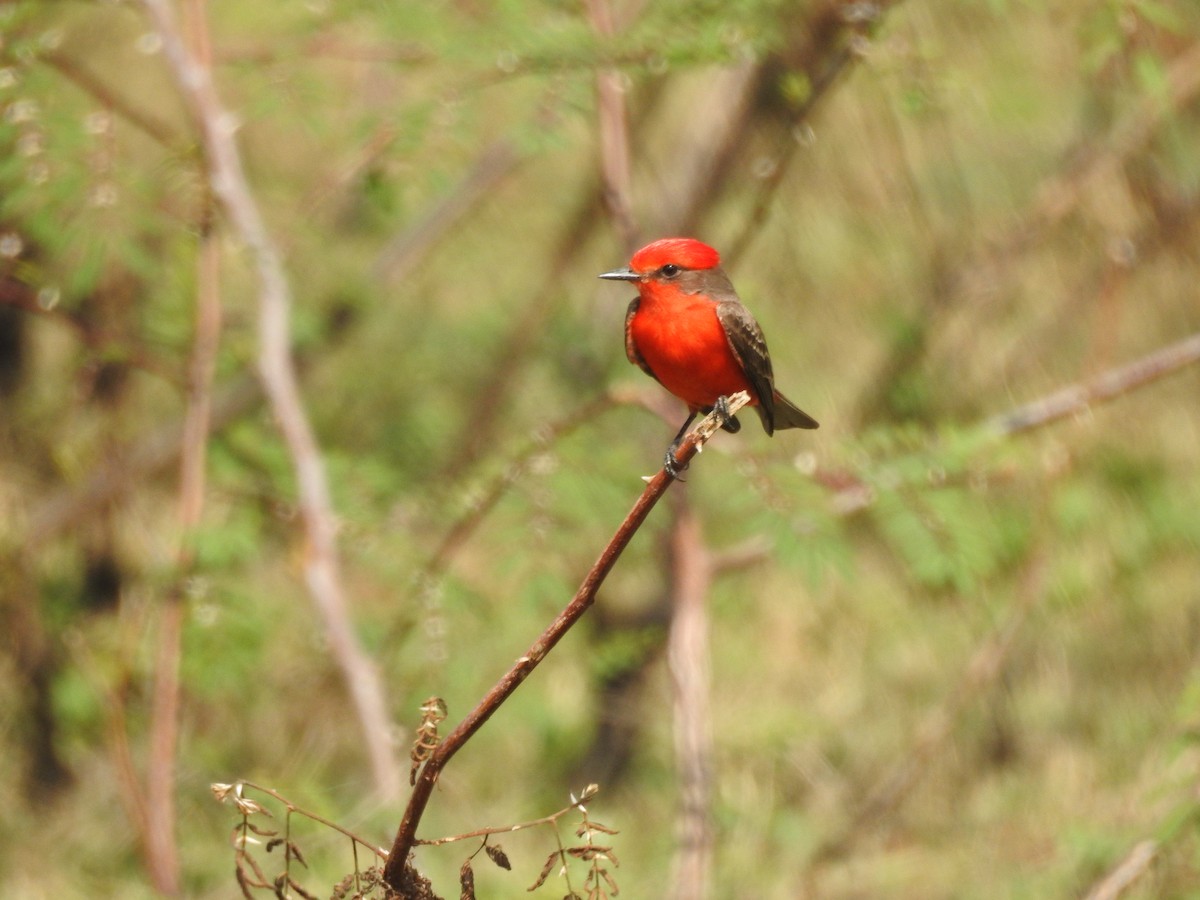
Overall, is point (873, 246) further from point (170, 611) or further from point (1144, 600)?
point (170, 611)

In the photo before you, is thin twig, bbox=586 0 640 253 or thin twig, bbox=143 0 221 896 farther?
thin twig, bbox=586 0 640 253

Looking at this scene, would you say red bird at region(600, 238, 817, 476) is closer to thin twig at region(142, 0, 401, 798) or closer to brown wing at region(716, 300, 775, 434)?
brown wing at region(716, 300, 775, 434)

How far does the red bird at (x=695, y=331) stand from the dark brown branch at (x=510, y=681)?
1.15 m

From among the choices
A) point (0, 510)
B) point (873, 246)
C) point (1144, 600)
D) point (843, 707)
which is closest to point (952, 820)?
point (843, 707)

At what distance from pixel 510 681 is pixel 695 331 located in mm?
1309

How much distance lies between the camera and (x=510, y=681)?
1.51 metres

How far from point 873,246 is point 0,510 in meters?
3.09

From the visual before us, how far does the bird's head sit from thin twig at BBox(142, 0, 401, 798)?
3.25ft

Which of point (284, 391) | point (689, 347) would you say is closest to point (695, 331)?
point (689, 347)

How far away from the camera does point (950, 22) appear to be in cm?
490

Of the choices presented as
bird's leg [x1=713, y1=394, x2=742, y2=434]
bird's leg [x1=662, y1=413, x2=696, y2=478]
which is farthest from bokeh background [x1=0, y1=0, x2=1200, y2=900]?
bird's leg [x1=713, y1=394, x2=742, y2=434]

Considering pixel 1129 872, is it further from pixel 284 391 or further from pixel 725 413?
pixel 284 391

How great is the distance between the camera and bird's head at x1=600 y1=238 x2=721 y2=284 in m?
2.78

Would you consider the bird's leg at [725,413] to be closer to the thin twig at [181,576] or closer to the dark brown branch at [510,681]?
the dark brown branch at [510,681]
